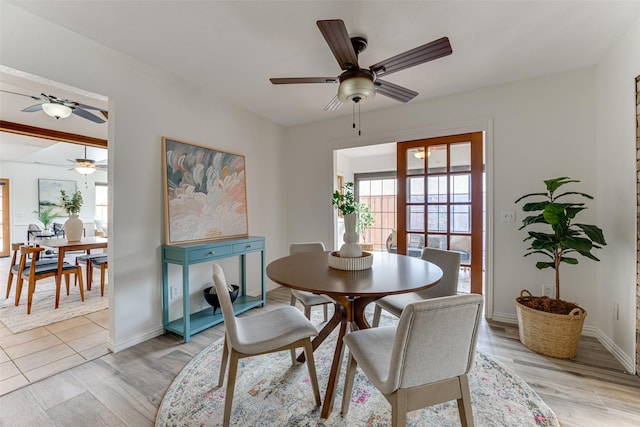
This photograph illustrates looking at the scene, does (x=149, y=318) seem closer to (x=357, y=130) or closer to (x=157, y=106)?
(x=157, y=106)

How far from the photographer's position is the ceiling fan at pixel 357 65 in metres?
1.43

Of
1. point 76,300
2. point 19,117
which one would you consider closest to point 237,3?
point 19,117

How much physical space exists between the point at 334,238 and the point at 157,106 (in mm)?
2531

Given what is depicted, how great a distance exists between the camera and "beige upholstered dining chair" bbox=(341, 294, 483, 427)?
3.26 feet

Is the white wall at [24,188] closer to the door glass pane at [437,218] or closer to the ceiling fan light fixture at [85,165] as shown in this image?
the ceiling fan light fixture at [85,165]

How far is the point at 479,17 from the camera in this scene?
5.73ft

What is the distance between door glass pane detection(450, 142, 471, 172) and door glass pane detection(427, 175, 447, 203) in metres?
0.17

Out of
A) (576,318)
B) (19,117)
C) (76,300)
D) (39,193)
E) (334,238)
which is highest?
(19,117)

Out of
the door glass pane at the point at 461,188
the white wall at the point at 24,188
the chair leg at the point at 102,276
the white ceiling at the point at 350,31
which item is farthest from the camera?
the white wall at the point at 24,188

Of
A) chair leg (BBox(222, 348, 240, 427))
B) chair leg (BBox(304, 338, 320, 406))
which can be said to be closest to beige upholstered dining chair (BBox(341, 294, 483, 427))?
chair leg (BBox(304, 338, 320, 406))

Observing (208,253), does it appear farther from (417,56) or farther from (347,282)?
(417,56)

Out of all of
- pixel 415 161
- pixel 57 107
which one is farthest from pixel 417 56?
pixel 57 107

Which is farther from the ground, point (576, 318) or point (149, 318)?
point (576, 318)

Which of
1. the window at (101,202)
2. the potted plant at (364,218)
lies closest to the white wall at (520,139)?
the potted plant at (364,218)
